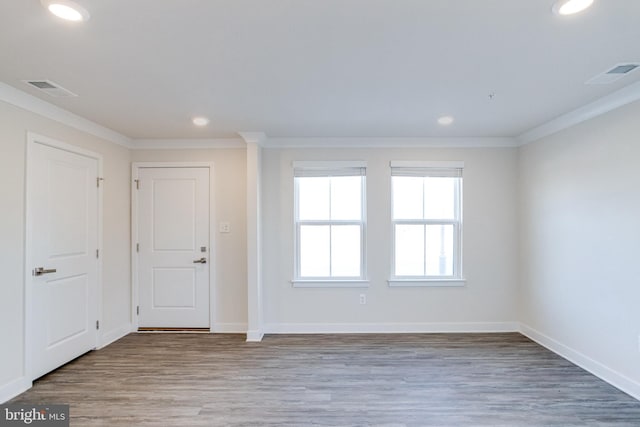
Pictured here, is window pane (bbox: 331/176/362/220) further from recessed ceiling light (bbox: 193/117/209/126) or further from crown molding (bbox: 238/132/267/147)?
recessed ceiling light (bbox: 193/117/209/126)

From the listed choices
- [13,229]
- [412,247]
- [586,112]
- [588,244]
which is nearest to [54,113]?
[13,229]

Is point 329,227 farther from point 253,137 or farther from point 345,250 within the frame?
point 253,137

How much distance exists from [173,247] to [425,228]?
3186 mm

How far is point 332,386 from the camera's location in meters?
2.99

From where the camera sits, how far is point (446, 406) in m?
2.68

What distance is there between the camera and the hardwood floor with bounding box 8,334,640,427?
Result: 8.30 ft

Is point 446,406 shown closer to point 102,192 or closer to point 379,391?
point 379,391

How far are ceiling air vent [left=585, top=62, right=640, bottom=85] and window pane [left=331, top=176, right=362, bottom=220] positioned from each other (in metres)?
2.48

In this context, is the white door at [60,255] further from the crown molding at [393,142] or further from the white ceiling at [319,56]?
the crown molding at [393,142]

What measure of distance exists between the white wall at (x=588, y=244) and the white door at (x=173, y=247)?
3.92 metres

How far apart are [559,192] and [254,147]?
334cm

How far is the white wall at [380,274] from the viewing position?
14.6 feet

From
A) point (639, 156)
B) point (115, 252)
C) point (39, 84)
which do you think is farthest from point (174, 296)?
point (639, 156)

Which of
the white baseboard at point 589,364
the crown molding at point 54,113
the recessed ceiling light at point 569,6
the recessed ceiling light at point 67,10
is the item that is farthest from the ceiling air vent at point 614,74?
the crown molding at point 54,113
